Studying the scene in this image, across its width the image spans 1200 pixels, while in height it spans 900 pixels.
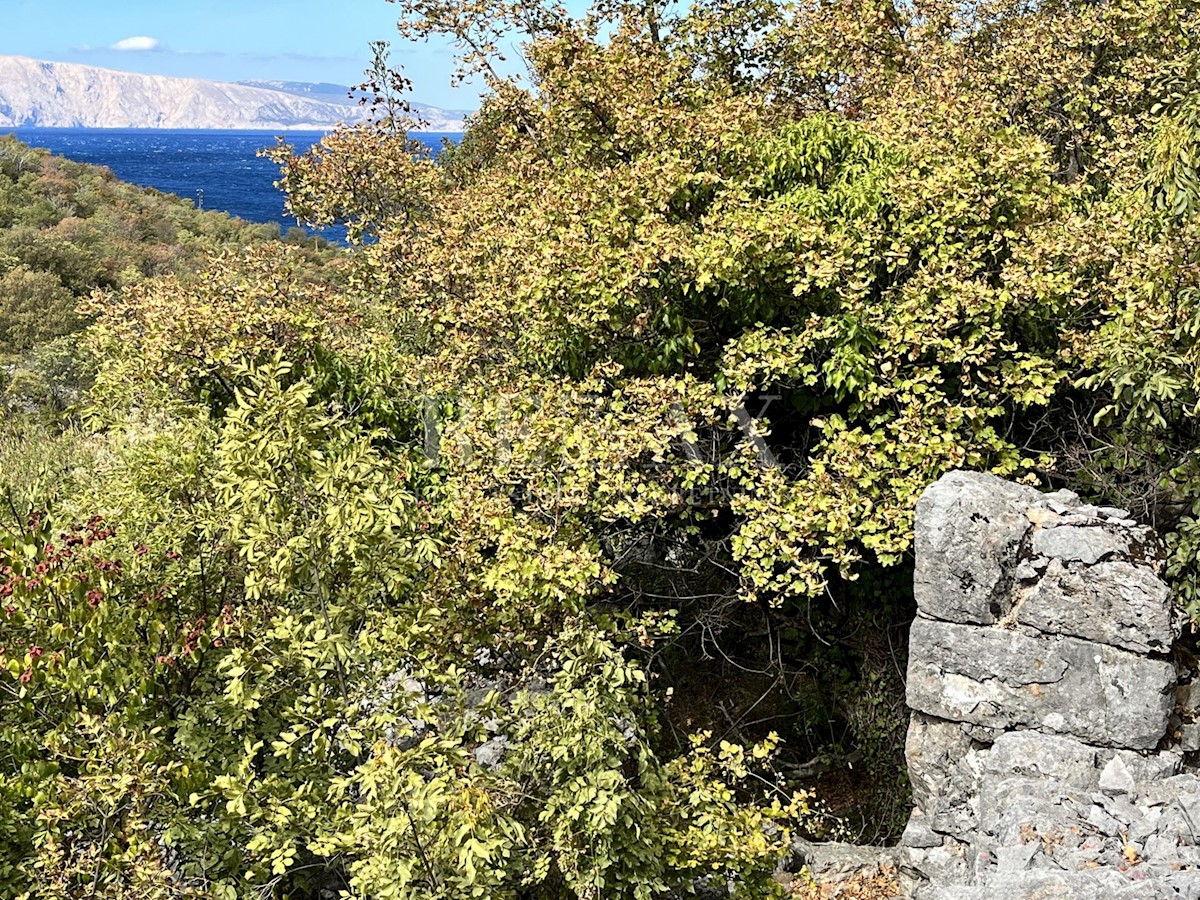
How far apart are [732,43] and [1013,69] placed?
4.57m

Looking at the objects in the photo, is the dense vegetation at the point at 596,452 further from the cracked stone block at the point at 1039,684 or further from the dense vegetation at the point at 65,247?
the dense vegetation at the point at 65,247

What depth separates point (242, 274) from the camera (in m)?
13.5

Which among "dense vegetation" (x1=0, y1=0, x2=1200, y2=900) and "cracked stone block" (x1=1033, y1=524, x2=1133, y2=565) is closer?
"dense vegetation" (x1=0, y1=0, x2=1200, y2=900)

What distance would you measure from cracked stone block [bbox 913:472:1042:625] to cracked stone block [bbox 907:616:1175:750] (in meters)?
0.32

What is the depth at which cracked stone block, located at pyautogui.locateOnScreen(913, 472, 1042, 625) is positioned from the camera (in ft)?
31.1

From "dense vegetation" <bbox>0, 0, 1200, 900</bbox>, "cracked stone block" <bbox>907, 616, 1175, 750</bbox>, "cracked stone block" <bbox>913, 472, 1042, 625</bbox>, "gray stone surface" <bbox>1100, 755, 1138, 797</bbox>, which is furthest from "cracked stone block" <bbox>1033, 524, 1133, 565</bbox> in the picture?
"gray stone surface" <bbox>1100, 755, 1138, 797</bbox>

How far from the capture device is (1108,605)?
9078 millimetres

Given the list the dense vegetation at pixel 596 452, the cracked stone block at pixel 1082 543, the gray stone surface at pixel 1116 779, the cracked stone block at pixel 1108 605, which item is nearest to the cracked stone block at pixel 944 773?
the gray stone surface at pixel 1116 779

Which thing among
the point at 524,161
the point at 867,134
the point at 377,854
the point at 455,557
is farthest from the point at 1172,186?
the point at 524,161

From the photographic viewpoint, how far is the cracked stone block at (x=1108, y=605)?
892cm

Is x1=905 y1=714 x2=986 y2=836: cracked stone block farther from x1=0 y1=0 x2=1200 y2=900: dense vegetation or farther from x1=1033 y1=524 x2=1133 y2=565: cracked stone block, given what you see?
x1=1033 y1=524 x2=1133 y2=565: cracked stone block

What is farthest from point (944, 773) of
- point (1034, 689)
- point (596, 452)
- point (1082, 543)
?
point (596, 452)

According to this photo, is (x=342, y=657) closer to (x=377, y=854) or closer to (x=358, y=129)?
(x=377, y=854)

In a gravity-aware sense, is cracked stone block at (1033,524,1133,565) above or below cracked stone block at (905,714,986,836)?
above
